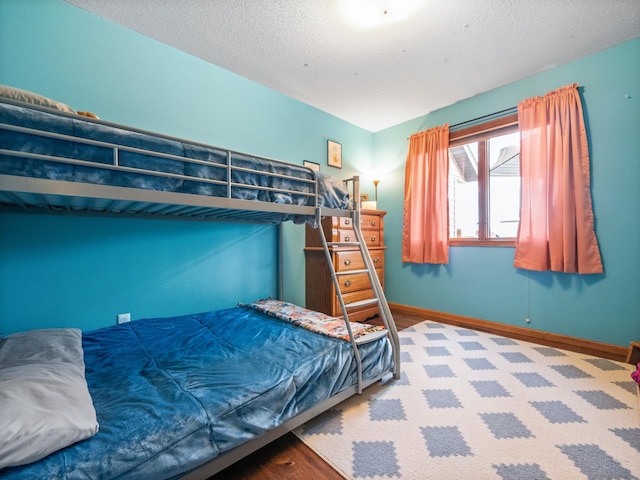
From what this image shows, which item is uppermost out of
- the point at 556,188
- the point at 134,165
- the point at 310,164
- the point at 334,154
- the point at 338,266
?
the point at 334,154

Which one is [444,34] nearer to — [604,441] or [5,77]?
[604,441]

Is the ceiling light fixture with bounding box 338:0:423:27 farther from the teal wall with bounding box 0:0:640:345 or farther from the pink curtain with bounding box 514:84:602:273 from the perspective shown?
the pink curtain with bounding box 514:84:602:273

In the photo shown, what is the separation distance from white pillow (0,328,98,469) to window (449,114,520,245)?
347cm

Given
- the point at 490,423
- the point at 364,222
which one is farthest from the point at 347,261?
the point at 490,423

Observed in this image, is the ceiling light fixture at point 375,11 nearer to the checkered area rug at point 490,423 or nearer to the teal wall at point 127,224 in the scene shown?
the teal wall at point 127,224

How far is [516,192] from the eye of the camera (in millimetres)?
2969

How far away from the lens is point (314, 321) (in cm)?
207

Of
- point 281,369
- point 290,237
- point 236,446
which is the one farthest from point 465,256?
point 236,446

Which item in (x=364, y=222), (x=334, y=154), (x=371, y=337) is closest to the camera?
(x=371, y=337)

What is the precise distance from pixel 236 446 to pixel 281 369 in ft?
1.15

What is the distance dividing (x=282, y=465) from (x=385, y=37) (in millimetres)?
2864

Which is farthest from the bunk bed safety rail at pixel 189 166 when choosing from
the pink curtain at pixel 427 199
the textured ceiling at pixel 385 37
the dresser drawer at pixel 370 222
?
the pink curtain at pixel 427 199

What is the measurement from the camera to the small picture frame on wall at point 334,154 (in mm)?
3576

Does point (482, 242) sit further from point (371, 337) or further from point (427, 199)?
point (371, 337)
